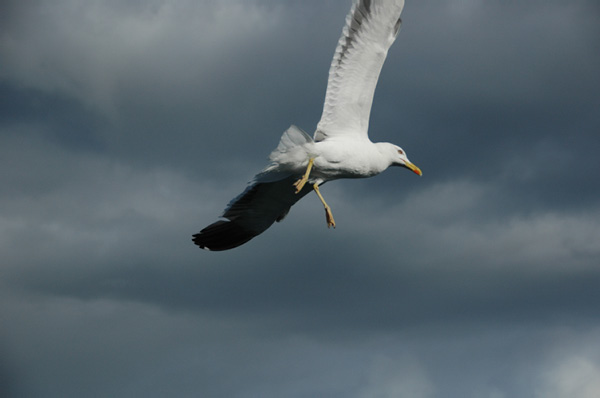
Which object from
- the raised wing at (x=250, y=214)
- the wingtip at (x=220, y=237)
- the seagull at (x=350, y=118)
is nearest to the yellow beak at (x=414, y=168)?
the seagull at (x=350, y=118)

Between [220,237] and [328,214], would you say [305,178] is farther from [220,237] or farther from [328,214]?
[220,237]

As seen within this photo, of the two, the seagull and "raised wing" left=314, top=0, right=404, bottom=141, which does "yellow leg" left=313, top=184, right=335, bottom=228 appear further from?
"raised wing" left=314, top=0, right=404, bottom=141

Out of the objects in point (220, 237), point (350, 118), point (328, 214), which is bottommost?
point (328, 214)

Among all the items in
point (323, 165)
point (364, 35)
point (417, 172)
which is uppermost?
point (364, 35)

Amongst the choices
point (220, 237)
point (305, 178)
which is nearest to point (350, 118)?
point (305, 178)

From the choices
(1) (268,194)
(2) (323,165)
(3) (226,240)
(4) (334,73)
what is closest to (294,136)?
(2) (323,165)

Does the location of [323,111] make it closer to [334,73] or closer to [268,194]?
[334,73]

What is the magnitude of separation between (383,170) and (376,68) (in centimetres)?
243

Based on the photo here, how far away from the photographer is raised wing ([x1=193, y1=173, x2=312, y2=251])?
20672 millimetres

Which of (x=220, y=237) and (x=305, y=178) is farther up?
(x=220, y=237)

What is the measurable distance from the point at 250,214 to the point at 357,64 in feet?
17.4

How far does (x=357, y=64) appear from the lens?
18.7 metres

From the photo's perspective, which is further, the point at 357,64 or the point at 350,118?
the point at 350,118

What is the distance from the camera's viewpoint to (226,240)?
879 inches
